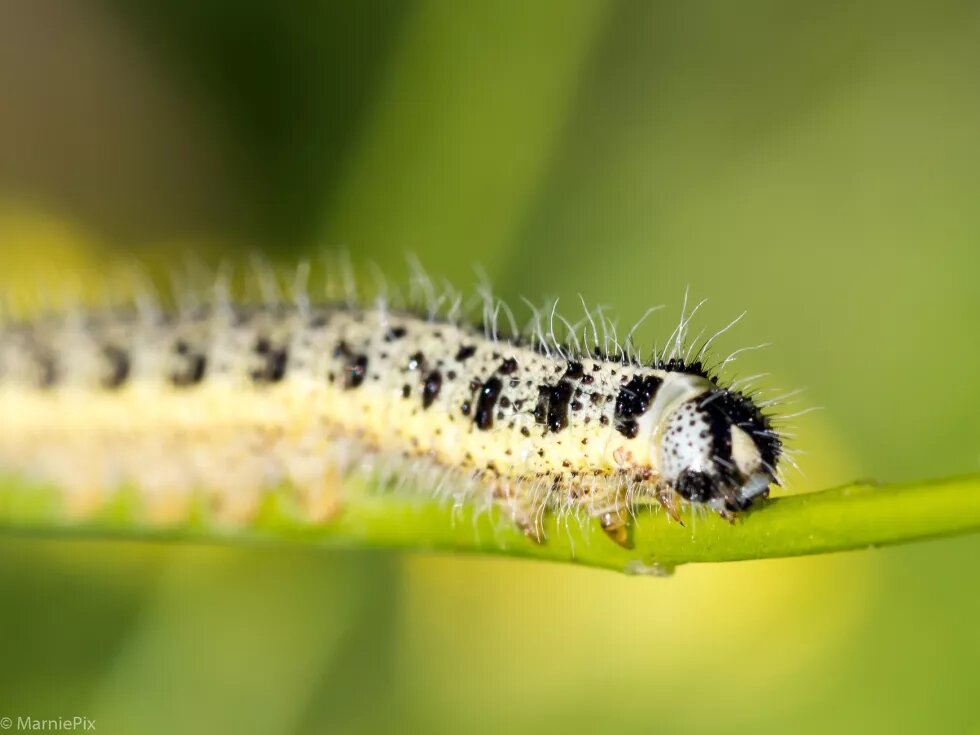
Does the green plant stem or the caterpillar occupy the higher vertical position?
the caterpillar

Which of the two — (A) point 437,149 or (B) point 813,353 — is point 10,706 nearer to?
(A) point 437,149

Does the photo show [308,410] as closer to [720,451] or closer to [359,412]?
[359,412]

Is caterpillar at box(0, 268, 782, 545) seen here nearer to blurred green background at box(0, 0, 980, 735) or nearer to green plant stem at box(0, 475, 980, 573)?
green plant stem at box(0, 475, 980, 573)

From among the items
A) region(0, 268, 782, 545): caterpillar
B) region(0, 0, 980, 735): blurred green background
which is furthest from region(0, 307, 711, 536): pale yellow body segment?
region(0, 0, 980, 735): blurred green background

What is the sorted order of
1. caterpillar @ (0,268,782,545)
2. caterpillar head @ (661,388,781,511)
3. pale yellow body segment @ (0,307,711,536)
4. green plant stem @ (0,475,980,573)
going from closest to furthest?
1. green plant stem @ (0,475,980,573)
2. caterpillar head @ (661,388,781,511)
3. caterpillar @ (0,268,782,545)
4. pale yellow body segment @ (0,307,711,536)

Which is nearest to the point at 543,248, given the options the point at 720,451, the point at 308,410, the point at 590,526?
the point at 308,410

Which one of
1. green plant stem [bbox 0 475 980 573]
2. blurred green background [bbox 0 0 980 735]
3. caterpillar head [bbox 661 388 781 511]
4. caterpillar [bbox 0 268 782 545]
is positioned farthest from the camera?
blurred green background [bbox 0 0 980 735]

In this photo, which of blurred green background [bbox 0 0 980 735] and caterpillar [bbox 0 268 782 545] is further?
blurred green background [bbox 0 0 980 735]
